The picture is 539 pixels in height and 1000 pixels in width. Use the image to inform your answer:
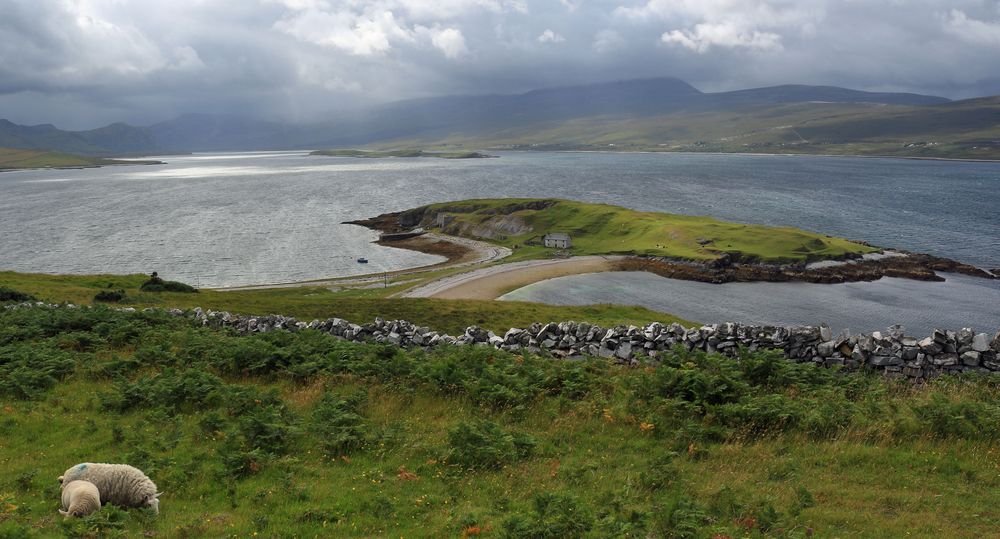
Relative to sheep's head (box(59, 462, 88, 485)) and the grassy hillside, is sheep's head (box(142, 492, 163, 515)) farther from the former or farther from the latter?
sheep's head (box(59, 462, 88, 485))

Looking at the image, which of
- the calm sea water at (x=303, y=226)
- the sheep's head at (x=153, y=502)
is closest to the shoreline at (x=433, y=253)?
the calm sea water at (x=303, y=226)

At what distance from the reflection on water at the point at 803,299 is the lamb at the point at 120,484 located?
59.8m

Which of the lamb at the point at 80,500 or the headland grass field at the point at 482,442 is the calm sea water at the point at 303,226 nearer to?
the headland grass field at the point at 482,442

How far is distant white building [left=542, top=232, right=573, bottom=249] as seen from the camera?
109 meters

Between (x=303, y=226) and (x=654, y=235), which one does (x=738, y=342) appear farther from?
(x=303, y=226)

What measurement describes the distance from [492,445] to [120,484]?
7430mm

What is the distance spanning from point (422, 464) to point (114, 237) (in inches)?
5640

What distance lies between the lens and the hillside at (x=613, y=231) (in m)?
96.9

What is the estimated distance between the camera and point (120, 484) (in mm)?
10844

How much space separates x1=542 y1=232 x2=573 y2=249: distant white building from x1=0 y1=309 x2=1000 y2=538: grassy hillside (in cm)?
8837

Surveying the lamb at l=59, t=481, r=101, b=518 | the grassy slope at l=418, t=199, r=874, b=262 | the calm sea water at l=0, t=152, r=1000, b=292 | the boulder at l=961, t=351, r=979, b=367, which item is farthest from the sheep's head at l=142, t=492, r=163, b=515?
the grassy slope at l=418, t=199, r=874, b=262

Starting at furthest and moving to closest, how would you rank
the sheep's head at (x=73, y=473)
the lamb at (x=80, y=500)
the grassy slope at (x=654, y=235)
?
the grassy slope at (x=654, y=235) → the sheep's head at (x=73, y=473) → the lamb at (x=80, y=500)

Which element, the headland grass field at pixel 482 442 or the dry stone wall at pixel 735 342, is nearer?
the headland grass field at pixel 482 442

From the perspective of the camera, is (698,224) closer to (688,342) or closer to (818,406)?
(688,342)
